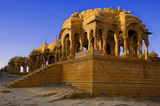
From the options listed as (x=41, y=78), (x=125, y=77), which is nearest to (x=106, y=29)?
(x=125, y=77)

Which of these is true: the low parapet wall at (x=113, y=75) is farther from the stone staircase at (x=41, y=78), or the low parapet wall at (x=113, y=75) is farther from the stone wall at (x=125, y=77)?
the stone staircase at (x=41, y=78)

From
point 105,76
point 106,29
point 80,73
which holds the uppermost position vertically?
point 106,29

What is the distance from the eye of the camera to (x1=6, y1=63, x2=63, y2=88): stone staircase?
52.0ft

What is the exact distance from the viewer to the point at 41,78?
1658 cm

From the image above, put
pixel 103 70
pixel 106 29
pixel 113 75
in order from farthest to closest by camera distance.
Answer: pixel 106 29 → pixel 113 75 → pixel 103 70

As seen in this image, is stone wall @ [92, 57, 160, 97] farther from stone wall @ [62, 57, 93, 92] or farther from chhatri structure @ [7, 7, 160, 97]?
stone wall @ [62, 57, 93, 92]

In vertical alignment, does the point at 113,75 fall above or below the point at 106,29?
below

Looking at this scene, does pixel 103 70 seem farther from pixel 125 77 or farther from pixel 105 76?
pixel 125 77

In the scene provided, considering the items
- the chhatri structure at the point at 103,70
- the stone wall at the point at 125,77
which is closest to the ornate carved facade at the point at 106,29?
the chhatri structure at the point at 103,70

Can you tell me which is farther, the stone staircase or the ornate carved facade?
the ornate carved facade

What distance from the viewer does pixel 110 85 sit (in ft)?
47.5

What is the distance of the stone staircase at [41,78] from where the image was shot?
52.0 feet

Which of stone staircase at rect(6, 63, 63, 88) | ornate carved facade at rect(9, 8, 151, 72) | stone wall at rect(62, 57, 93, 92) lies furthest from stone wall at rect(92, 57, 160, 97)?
stone staircase at rect(6, 63, 63, 88)

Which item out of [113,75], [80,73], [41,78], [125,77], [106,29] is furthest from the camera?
[106,29]
